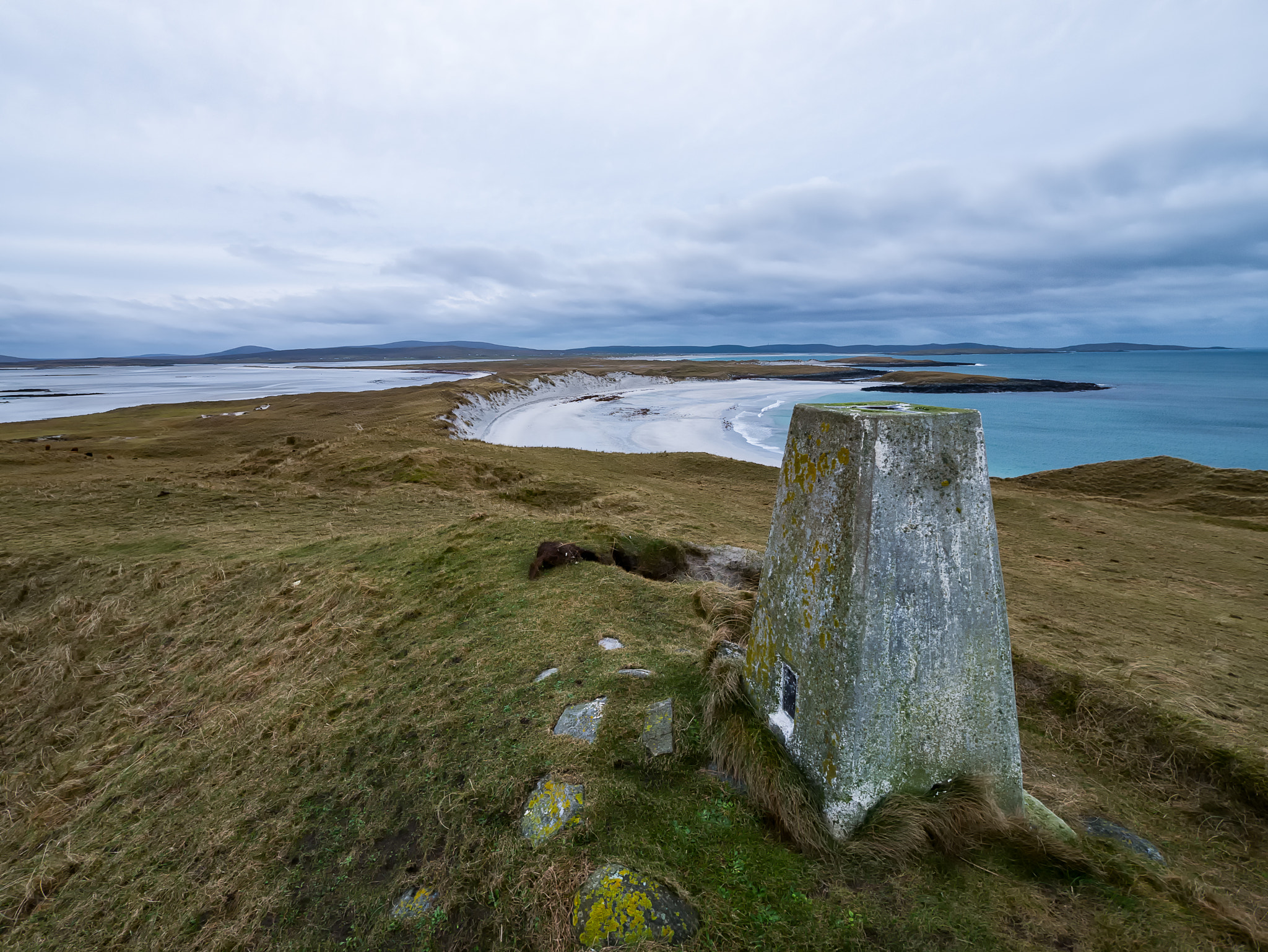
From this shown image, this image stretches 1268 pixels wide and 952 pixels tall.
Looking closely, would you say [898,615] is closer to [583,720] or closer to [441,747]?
[583,720]

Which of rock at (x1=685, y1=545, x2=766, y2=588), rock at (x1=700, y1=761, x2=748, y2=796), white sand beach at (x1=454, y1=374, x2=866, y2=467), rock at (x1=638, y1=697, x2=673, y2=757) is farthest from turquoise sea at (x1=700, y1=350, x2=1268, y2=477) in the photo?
rock at (x1=700, y1=761, x2=748, y2=796)

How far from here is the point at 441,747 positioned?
5574mm

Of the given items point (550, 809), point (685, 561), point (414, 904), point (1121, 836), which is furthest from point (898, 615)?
point (685, 561)

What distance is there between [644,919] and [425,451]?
865 inches

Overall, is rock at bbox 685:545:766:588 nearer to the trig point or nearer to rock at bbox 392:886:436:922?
the trig point

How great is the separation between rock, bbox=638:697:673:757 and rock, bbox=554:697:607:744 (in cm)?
48

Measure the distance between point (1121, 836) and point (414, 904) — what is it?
19.9ft

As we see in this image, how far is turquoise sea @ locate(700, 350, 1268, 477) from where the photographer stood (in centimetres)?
4532

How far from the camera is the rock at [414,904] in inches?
158

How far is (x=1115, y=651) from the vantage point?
8.85 metres

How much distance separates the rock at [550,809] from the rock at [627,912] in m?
0.56

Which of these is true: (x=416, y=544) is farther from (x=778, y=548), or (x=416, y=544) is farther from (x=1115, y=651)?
(x=1115, y=651)

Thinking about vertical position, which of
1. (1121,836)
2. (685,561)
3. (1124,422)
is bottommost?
(1124,422)

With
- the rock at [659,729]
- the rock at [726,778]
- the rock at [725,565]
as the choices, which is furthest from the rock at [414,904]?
the rock at [725,565]
